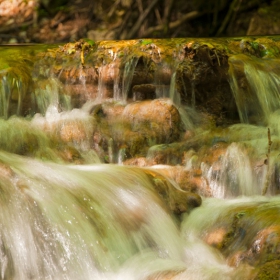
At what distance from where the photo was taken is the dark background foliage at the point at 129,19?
13875 mm

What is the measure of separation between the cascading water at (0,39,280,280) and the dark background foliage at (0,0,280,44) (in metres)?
4.32

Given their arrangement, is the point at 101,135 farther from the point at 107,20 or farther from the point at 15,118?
the point at 107,20

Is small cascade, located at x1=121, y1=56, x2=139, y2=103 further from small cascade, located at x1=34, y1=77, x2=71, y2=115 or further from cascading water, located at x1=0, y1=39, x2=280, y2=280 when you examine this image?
small cascade, located at x1=34, y1=77, x2=71, y2=115

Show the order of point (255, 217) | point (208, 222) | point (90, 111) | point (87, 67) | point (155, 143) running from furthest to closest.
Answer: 1. point (87, 67)
2. point (90, 111)
3. point (155, 143)
4. point (208, 222)
5. point (255, 217)

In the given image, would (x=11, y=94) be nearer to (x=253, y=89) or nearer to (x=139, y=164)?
(x=139, y=164)

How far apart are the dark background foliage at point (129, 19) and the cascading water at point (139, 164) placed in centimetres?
432

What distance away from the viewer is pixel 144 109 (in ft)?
27.4

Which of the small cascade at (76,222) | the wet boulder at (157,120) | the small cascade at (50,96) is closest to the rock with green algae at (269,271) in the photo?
the small cascade at (76,222)

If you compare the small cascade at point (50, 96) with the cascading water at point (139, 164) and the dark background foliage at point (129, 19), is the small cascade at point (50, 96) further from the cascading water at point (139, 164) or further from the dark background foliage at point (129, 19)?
the dark background foliage at point (129, 19)

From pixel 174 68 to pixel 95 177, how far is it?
3.39 meters

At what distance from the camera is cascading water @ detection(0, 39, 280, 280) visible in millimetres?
4945

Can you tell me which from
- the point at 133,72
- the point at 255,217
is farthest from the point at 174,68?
the point at 255,217

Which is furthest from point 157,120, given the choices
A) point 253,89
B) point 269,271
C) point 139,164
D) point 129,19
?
point 129,19

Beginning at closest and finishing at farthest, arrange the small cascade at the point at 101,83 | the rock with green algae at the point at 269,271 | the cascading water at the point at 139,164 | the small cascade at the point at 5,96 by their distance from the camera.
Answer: the rock with green algae at the point at 269,271 < the cascading water at the point at 139,164 < the small cascade at the point at 5,96 < the small cascade at the point at 101,83
